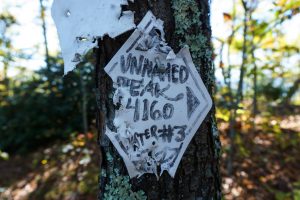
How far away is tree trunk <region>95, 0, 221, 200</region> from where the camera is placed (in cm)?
129

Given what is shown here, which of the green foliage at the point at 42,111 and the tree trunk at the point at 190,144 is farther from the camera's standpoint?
the green foliage at the point at 42,111

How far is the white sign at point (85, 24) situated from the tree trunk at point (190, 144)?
45mm

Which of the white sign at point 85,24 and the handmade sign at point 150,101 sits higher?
the white sign at point 85,24

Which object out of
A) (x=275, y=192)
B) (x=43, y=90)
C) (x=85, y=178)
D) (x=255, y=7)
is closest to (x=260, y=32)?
(x=255, y=7)

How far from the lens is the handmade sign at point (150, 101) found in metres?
1.27

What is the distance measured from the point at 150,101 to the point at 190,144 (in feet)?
0.69

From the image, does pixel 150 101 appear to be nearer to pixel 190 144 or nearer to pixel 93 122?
pixel 190 144

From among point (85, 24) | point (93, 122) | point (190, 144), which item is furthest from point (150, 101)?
point (93, 122)

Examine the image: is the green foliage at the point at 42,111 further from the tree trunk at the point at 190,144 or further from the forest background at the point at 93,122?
the tree trunk at the point at 190,144

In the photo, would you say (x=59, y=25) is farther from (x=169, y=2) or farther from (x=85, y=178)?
(x=85, y=178)

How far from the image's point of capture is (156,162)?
4.27 feet

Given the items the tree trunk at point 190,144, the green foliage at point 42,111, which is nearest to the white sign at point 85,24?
the tree trunk at point 190,144

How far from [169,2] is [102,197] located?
75 centimetres

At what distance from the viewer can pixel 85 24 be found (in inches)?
49.5
